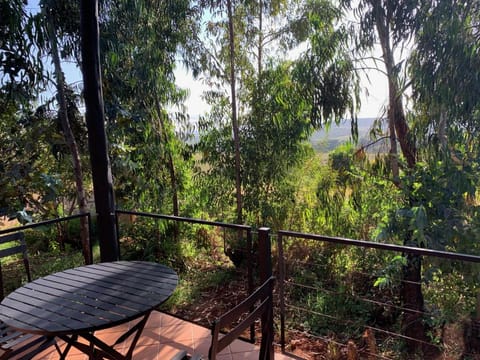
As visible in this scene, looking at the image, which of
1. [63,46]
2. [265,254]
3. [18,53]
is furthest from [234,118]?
[265,254]

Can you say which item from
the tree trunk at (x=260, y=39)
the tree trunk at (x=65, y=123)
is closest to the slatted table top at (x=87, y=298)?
the tree trunk at (x=65, y=123)

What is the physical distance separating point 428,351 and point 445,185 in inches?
77.8

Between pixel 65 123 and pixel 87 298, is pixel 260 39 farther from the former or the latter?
pixel 87 298

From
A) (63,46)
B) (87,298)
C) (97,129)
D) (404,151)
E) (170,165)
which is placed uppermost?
(63,46)

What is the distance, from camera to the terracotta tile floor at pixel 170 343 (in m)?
2.13

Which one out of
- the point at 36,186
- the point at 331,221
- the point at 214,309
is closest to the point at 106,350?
the point at 214,309

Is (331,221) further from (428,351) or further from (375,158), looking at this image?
(428,351)

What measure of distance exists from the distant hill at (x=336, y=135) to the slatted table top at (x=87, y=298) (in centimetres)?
324

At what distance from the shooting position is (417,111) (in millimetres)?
3680

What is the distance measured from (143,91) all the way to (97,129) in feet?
6.80

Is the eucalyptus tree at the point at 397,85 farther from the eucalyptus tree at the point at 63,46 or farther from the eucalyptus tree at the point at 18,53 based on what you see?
Result: the eucalyptus tree at the point at 18,53

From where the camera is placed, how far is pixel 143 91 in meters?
4.38

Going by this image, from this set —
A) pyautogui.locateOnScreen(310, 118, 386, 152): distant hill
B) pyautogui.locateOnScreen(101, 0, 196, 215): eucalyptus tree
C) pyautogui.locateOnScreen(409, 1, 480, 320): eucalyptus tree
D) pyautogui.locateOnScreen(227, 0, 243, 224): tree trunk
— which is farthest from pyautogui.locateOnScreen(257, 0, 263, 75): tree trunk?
pyautogui.locateOnScreen(409, 1, 480, 320): eucalyptus tree

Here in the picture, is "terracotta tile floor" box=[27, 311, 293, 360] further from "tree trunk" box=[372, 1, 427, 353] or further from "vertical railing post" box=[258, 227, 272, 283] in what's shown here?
"tree trunk" box=[372, 1, 427, 353]
